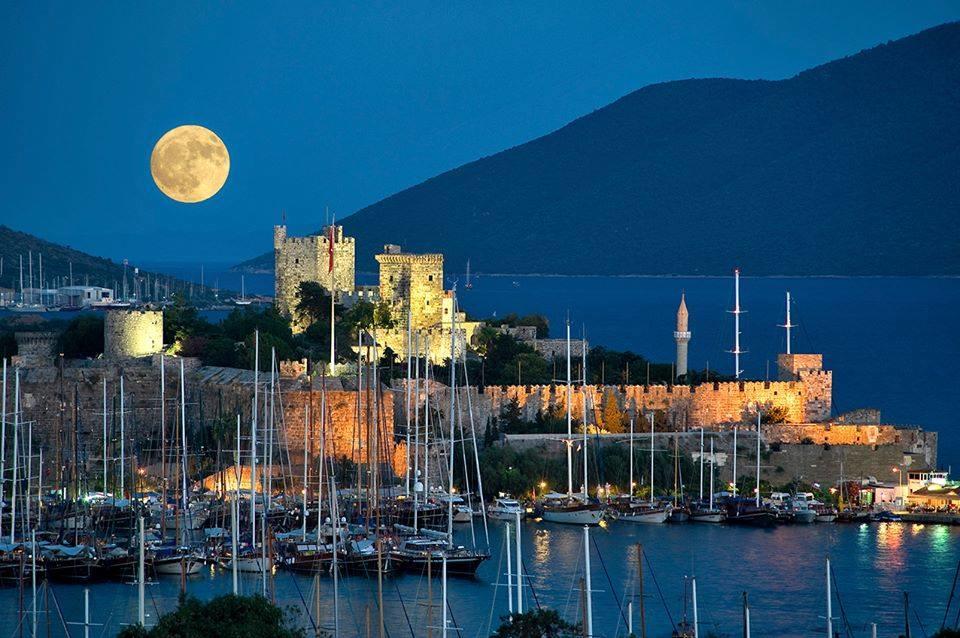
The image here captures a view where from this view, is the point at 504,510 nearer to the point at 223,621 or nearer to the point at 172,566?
the point at 172,566

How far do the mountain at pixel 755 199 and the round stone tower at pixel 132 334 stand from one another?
121 metres

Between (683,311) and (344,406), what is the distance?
14.4m

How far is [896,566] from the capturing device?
34469mm

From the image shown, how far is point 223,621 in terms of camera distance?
66.5 ft

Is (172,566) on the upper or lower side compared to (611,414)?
lower

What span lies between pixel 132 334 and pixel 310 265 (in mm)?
12868

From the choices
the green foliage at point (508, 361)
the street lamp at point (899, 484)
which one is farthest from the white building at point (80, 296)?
the street lamp at point (899, 484)

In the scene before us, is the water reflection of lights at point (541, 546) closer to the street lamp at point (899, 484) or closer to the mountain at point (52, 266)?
the street lamp at point (899, 484)

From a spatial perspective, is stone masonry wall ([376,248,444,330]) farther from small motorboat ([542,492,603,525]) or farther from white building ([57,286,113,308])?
white building ([57,286,113,308])

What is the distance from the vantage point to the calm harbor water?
28.4 metres

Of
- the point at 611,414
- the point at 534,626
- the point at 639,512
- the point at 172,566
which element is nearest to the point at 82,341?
the point at 611,414

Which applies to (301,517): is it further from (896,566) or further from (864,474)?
(864,474)

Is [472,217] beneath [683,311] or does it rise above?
above

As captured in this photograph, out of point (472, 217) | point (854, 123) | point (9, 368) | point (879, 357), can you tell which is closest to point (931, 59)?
point (854, 123)
